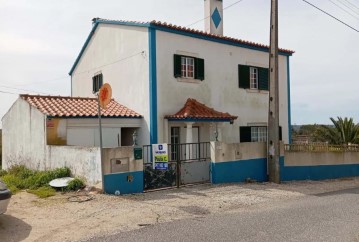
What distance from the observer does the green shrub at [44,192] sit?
998 cm

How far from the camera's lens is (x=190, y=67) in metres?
16.0

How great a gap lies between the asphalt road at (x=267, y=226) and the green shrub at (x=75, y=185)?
12.7 ft

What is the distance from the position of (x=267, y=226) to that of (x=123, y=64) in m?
10.8

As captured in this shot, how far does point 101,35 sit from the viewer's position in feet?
58.1

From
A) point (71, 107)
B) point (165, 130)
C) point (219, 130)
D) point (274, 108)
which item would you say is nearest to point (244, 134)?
point (219, 130)

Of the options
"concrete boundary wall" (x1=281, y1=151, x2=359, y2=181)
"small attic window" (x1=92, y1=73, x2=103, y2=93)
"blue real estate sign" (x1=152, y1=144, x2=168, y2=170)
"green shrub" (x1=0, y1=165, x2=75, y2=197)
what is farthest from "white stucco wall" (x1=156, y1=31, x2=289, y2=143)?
"green shrub" (x1=0, y1=165, x2=75, y2=197)

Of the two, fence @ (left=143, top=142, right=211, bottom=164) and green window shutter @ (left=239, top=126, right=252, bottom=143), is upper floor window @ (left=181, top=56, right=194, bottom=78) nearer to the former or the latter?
fence @ (left=143, top=142, right=211, bottom=164)

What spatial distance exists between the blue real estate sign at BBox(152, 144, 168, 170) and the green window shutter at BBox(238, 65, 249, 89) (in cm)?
806

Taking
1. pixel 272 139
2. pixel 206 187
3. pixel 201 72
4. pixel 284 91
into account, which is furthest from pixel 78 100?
pixel 284 91

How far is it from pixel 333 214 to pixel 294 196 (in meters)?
2.90

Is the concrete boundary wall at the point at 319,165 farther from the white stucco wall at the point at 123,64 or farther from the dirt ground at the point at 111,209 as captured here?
the white stucco wall at the point at 123,64

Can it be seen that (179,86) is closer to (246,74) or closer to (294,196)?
(246,74)

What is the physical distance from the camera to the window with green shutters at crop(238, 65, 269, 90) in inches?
710

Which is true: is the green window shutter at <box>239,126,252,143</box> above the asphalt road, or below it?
above
